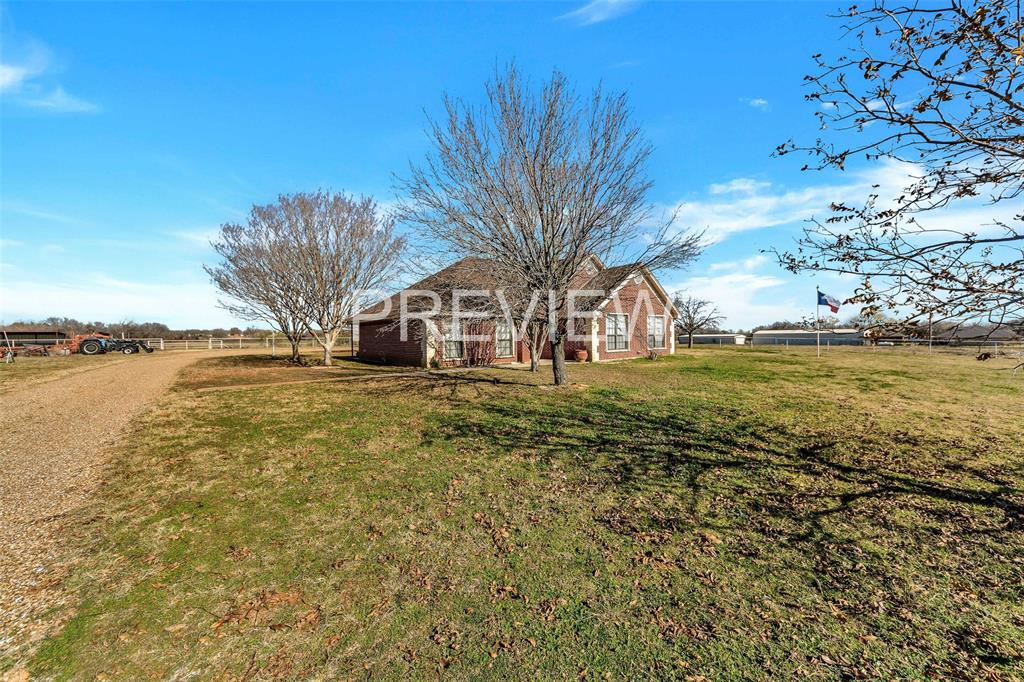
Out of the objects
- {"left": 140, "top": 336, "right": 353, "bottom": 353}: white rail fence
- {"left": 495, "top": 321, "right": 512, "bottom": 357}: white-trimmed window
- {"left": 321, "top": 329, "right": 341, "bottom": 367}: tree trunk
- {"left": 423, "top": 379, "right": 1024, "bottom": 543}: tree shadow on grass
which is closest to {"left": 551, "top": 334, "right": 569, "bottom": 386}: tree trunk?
{"left": 423, "top": 379, "right": 1024, "bottom": 543}: tree shadow on grass

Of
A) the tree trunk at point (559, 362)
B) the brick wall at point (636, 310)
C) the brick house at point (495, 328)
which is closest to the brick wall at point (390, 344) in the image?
the brick house at point (495, 328)

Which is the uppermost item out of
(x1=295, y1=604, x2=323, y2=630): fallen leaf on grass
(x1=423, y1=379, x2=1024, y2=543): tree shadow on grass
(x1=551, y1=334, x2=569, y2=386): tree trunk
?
(x1=551, y1=334, x2=569, y2=386): tree trunk

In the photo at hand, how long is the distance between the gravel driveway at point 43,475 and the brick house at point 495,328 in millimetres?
8942

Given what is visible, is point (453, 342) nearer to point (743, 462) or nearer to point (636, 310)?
point (636, 310)

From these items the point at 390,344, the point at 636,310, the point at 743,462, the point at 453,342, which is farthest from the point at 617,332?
the point at 743,462


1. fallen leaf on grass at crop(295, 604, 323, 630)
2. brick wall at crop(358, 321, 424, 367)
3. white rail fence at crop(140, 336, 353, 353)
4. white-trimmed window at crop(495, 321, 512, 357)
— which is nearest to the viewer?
fallen leaf on grass at crop(295, 604, 323, 630)

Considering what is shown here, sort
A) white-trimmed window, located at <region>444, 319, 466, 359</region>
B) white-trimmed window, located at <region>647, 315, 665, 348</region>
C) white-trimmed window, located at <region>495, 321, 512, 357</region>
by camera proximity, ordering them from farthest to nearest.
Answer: white-trimmed window, located at <region>647, 315, 665, 348</region>
white-trimmed window, located at <region>495, 321, 512, 357</region>
white-trimmed window, located at <region>444, 319, 466, 359</region>

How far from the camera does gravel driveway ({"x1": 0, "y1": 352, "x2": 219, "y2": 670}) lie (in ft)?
11.3

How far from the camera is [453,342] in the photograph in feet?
70.8

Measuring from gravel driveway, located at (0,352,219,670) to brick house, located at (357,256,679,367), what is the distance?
29.3ft

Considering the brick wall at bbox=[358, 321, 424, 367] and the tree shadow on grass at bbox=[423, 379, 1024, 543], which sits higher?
the brick wall at bbox=[358, 321, 424, 367]

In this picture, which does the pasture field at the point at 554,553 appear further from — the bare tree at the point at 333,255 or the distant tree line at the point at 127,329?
the distant tree line at the point at 127,329

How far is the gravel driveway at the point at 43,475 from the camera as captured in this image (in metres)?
3.45

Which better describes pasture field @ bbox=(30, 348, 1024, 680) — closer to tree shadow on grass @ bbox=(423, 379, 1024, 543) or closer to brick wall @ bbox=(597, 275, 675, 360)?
tree shadow on grass @ bbox=(423, 379, 1024, 543)
